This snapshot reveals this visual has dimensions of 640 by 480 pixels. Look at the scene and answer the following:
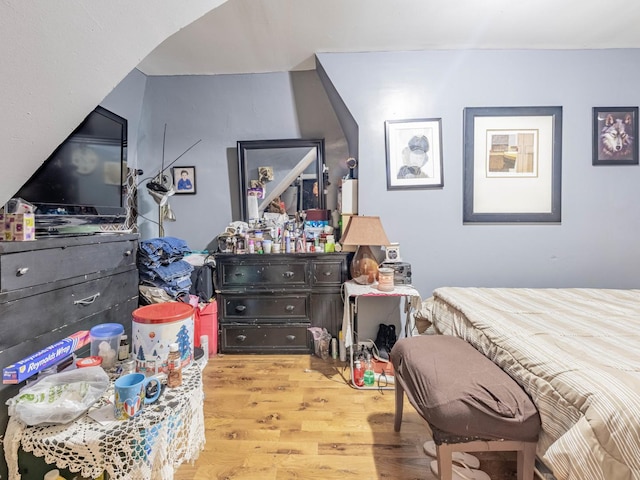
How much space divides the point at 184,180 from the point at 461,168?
8.45 ft

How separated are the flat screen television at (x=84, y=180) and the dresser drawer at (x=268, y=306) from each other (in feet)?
3.53

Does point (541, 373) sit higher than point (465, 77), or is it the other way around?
point (465, 77)

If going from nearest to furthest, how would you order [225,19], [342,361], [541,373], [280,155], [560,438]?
[560,438]
[541,373]
[225,19]
[342,361]
[280,155]

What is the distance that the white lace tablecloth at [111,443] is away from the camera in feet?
2.53

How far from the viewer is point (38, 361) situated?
3.17 feet

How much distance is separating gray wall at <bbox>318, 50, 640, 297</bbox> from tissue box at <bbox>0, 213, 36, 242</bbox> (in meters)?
2.06

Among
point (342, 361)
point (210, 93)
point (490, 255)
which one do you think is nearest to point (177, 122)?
point (210, 93)

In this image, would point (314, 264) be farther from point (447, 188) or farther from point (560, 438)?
point (560, 438)

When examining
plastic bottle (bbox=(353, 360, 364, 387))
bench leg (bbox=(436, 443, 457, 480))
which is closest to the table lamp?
plastic bottle (bbox=(353, 360, 364, 387))

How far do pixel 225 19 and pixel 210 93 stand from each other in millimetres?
905

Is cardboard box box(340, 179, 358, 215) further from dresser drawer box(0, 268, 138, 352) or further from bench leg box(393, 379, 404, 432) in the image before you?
dresser drawer box(0, 268, 138, 352)

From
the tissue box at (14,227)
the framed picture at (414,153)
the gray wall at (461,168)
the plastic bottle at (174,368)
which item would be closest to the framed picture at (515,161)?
the gray wall at (461,168)

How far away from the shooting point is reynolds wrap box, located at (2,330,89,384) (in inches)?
35.9

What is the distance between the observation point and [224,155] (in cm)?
291
